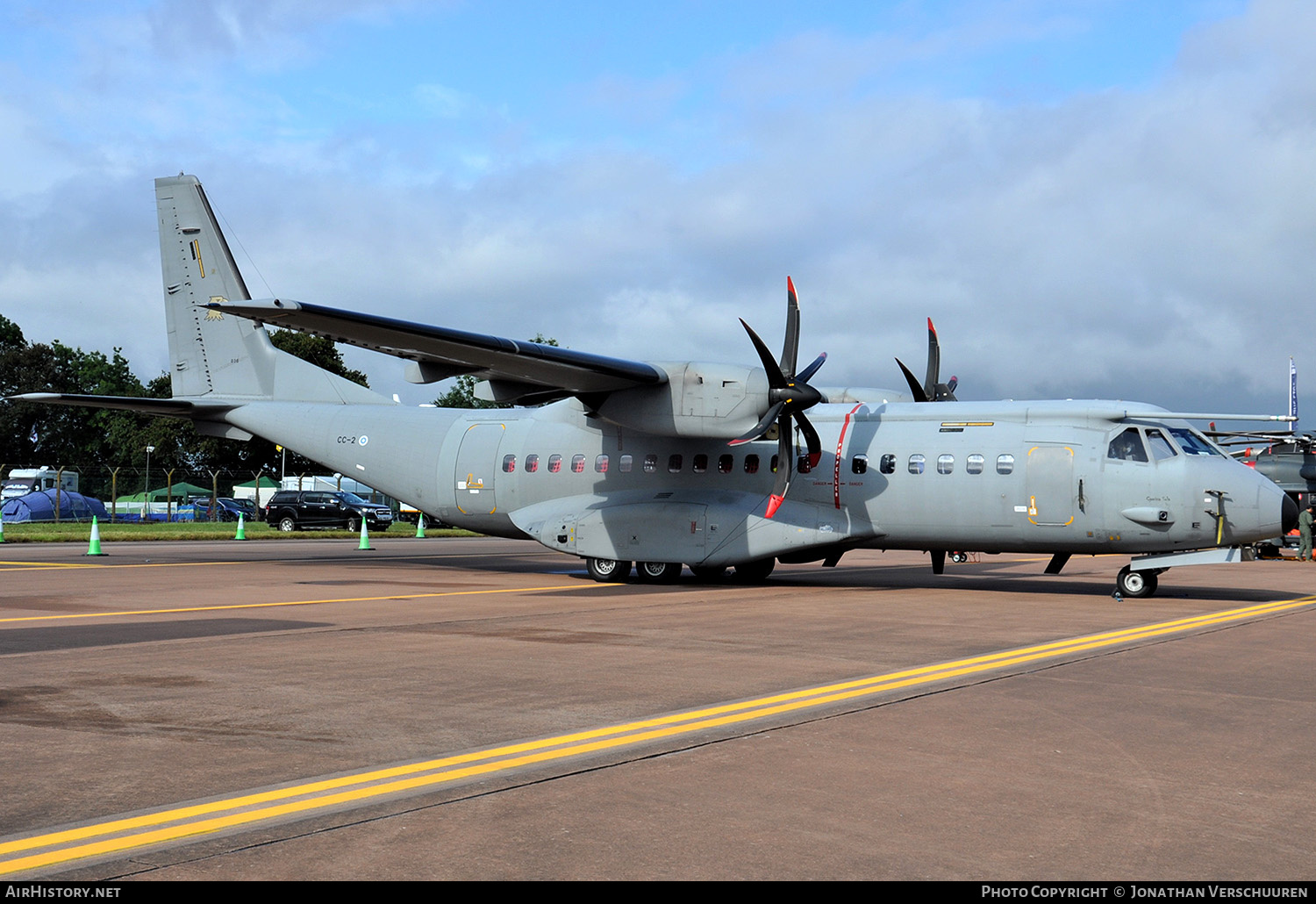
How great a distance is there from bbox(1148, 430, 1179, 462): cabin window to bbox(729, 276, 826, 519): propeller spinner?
5.40m

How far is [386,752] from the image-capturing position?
635cm

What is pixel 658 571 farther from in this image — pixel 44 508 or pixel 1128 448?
pixel 44 508

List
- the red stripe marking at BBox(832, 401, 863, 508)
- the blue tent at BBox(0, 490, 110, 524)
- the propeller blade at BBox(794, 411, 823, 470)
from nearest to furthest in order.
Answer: the propeller blade at BBox(794, 411, 823, 470) → the red stripe marking at BBox(832, 401, 863, 508) → the blue tent at BBox(0, 490, 110, 524)

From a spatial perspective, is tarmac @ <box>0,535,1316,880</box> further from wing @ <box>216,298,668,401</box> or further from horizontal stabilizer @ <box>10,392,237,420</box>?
horizontal stabilizer @ <box>10,392,237,420</box>

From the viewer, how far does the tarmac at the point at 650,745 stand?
451 cm

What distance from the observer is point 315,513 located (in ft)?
157

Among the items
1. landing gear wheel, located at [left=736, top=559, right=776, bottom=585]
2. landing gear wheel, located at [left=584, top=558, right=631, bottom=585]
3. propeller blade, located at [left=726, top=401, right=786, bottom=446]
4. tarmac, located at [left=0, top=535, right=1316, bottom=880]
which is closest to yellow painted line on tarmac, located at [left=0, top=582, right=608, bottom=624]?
tarmac, located at [left=0, top=535, right=1316, bottom=880]

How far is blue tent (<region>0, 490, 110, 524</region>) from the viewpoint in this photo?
5538 cm

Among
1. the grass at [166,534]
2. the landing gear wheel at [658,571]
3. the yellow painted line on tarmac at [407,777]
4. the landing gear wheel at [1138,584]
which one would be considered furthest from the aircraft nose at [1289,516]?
the grass at [166,534]

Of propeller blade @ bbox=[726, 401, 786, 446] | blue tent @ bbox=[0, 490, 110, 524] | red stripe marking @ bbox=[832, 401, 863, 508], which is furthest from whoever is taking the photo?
blue tent @ bbox=[0, 490, 110, 524]

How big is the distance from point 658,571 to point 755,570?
2111 millimetres

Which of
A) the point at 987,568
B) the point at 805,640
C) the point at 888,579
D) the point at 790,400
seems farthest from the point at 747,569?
the point at 805,640
